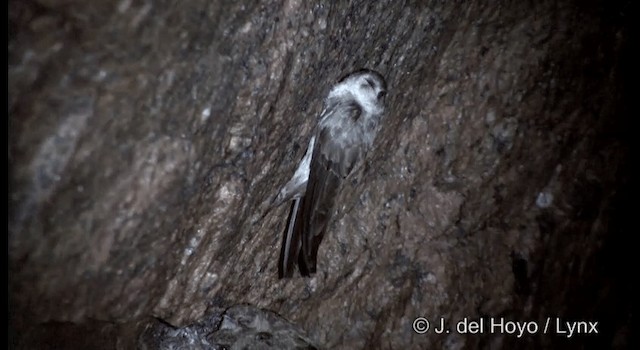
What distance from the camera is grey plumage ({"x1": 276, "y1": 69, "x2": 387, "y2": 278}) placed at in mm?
1641

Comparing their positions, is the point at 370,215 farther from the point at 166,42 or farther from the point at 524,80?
the point at 166,42

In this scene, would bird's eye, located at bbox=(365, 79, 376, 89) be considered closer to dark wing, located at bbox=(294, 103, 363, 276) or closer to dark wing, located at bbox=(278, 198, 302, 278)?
dark wing, located at bbox=(294, 103, 363, 276)

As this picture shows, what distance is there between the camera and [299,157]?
1631 mm

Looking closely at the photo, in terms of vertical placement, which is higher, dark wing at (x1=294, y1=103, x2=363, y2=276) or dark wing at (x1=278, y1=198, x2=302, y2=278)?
dark wing at (x1=294, y1=103, x2=363, y2=276)

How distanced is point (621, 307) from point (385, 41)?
4.57 feet

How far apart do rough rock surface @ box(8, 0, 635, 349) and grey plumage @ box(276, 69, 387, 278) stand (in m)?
0.07

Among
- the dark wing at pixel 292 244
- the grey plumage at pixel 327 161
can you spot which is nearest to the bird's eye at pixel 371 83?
the grey plumage at pixel 327 161

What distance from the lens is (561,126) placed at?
67.3 inches

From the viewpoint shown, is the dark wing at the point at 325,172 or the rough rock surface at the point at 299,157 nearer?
the rough rock surface at the point at 299,157

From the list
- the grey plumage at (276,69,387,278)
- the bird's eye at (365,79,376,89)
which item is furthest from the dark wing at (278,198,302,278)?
the bird's eye at (365,79,376,89)

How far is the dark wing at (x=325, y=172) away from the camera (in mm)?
1669

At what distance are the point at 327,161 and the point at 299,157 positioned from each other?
115 mm

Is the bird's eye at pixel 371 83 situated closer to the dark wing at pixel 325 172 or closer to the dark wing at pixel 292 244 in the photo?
the dark wing at pixel 325 172
